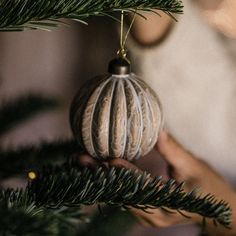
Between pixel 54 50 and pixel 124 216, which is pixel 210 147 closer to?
pixel 124 216

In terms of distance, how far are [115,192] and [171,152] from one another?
249mm

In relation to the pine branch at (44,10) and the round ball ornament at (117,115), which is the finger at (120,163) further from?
the pine branch at (44,10)

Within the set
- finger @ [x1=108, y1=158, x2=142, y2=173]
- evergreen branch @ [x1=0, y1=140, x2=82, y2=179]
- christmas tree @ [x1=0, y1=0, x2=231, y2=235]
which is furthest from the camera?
evergreen branch @ [x1=0, y1=140, x2=82, y2=179]

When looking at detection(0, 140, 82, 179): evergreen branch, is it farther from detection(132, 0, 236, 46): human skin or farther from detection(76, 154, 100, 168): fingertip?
detection(132, 0, 236, 46): human skin

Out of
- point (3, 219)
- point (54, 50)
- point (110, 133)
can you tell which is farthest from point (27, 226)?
point (54, 50)

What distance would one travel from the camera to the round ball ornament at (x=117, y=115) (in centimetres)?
51

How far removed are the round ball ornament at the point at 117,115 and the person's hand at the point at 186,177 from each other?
0.10m

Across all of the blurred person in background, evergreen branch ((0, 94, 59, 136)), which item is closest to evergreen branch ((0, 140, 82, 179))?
evergreen branch ((0, 94, 59, 136))

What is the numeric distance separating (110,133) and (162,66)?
27 centimetres

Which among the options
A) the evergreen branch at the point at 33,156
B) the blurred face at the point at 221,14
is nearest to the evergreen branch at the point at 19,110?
the evergreen branch at the point at 33,156

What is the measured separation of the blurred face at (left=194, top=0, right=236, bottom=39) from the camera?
695mm

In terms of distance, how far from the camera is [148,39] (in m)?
0.75

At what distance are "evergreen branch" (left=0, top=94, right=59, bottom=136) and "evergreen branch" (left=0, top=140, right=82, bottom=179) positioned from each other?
0.14 ft

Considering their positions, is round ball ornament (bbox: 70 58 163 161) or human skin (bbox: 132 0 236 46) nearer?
round ball ornament (bbox: 70 58 163 161)
